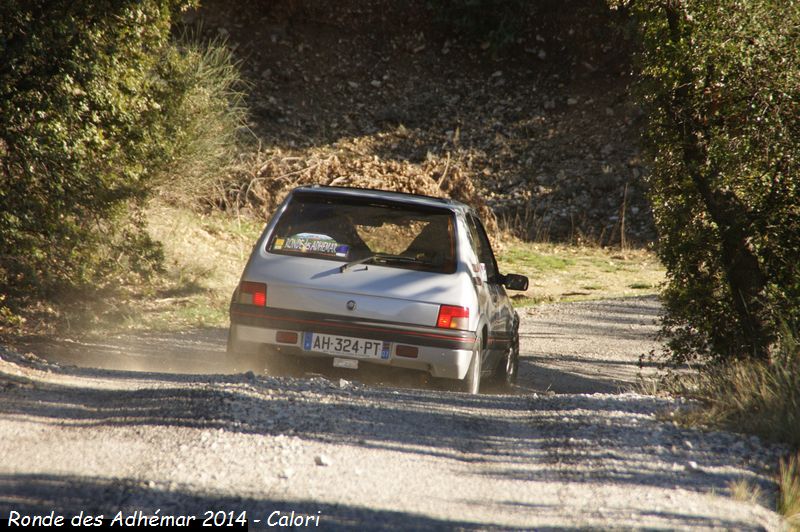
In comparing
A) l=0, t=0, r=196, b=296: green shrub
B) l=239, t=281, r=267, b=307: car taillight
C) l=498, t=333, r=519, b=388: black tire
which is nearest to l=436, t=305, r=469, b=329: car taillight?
l=239, t=281, r=267, b=307: car taillight

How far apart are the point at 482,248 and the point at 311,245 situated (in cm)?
183

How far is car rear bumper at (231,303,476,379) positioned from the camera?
730cm

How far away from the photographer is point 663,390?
7902 millimetres

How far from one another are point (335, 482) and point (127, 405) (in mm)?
2067

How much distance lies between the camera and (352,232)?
7695 millimetres

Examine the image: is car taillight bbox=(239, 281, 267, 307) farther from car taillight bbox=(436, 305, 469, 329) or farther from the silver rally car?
car taillight bbox=(436, 305, 469, 329)

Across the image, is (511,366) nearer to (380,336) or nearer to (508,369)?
(508,369)

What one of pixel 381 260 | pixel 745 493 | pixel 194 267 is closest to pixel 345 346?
pixel 381 260

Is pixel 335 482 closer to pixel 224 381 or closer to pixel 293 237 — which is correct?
pixel 224 381

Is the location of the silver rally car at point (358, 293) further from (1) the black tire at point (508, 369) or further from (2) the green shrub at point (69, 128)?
(2) the green shrub at point (69, 128)

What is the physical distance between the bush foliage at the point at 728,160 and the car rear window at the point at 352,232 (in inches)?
106

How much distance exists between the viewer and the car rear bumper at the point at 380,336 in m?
7.30

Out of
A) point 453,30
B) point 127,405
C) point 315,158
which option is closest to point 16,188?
point 127,405

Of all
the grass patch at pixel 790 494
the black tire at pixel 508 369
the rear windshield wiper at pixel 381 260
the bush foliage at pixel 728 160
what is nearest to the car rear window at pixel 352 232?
the rear windshield wiper at pixel 381 260
